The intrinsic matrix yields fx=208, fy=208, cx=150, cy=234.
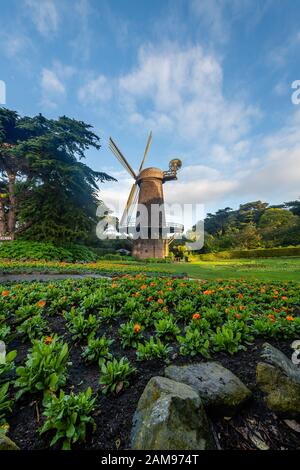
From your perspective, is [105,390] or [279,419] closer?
[279,419]

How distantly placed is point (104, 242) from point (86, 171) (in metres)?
13.9

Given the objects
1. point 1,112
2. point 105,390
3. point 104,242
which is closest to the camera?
point 105,390

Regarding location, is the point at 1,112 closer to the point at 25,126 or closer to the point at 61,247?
the point at 25,126

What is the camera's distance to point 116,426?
157cm

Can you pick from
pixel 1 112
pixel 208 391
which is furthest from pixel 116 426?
pixel 1 112

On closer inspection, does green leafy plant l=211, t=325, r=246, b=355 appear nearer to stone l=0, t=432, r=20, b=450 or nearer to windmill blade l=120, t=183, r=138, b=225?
stone l=0, t=432, r=20, b=450

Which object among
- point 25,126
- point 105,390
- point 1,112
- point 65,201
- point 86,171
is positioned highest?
point 1,112

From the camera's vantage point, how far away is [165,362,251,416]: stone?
173 centimetres

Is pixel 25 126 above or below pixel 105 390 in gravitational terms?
above

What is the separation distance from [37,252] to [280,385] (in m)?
14.9

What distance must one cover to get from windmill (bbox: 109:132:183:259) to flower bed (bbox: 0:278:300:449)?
20737 millimetres

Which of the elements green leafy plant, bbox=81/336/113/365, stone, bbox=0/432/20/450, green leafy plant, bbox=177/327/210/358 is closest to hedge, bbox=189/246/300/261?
green leafy plant, bbox=177/327/210/358

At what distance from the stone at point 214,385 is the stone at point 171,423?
→ 1.03ft
